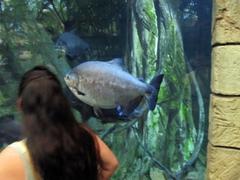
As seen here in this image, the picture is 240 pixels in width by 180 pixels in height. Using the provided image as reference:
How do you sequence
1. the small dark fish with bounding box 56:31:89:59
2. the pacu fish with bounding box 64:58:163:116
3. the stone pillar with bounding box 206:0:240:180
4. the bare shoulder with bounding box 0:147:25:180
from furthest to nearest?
the small dark fish with bounding box 56:31:89:59, the pacu fish with bounding box 64:58:163:116, the stone pillar with bounding box 206:0:240:180, the bare shoulder with bounding box 0:147:25:180

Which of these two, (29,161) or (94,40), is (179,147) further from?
(29,161)

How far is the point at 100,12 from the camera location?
4.04m

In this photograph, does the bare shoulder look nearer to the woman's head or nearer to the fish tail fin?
the woman's head

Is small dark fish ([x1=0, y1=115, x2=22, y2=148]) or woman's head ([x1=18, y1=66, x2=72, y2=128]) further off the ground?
woman's head ([x1=18, y1=66, x2=72, y2=128])

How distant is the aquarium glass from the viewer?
12.5 ft

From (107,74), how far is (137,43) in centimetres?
34

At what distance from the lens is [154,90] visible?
12.6ft

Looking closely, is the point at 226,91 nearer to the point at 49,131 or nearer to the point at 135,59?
the point at 49,131

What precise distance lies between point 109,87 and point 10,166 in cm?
187

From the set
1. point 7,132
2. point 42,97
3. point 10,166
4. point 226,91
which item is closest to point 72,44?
point 7,132

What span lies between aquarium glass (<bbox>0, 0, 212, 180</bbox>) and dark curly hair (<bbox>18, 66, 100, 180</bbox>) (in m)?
1.77

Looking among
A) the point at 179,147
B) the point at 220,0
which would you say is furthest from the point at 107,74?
the point at 220,0

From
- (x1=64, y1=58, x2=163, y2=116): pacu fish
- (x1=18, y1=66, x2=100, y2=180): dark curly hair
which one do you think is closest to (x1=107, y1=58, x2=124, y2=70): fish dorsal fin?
(x1=64, y1=58, x2=163, y2=116): pacu fish

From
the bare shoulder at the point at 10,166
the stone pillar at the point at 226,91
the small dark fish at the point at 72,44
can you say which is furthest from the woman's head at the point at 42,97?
the small dark fish at the point at 72,44
